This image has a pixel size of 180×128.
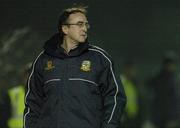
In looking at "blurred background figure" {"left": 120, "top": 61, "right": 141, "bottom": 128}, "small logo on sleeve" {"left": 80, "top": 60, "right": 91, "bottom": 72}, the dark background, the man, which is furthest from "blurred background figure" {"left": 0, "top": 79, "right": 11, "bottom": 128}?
"small logo on sleeve" {"left": 80, "top": 60, "right": 91, "bottom": 72}

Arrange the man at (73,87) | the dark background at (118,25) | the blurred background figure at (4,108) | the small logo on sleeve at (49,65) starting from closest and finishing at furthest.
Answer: the man at (73,87) < the small logo on sleeve at (49,65) < the dark background at (118,25) < the blurred background figure at (4,108)

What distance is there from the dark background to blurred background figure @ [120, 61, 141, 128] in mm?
84

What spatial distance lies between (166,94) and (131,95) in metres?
0.40

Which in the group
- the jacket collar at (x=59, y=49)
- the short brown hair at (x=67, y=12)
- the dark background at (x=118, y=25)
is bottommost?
the dark background at (x=118, y=25)

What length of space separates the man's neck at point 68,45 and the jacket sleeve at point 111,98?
0.31 m

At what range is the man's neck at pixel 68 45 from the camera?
18.4 feet

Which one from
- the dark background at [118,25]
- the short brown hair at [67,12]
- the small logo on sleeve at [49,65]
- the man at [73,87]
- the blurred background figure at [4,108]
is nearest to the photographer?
the man at [73,87]

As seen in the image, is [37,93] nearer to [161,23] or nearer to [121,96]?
[121,96]

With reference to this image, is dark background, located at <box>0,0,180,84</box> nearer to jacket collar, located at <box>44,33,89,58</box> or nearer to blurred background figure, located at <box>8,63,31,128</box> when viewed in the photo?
blurred background figure, located at <box>8,63,31,128</box>

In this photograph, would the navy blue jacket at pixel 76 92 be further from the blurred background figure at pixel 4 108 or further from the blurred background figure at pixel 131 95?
the blurred background figure at pixel 4 108

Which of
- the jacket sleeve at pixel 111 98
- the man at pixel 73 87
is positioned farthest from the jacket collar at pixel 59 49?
the jacket sleeve at pixel 111 98

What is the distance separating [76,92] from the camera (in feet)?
17.6

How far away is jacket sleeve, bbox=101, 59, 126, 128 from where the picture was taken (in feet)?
17.7

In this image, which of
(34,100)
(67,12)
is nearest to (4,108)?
(34,100)
